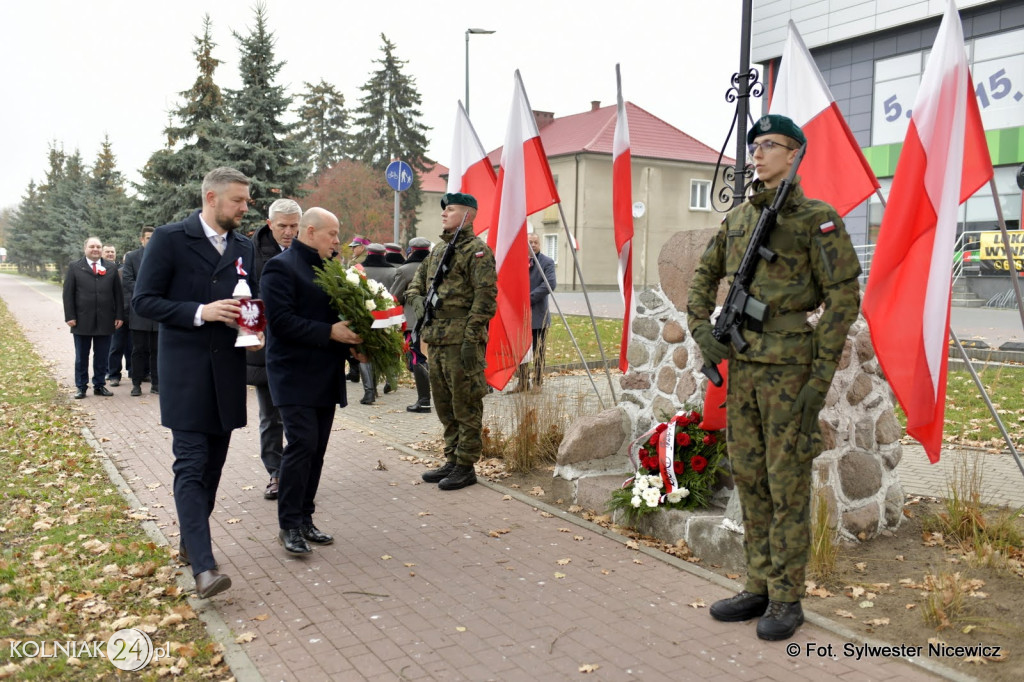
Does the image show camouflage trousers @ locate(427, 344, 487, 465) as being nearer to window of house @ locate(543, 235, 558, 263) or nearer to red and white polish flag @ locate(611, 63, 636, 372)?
red and white polish flag @ locate(611, 63, 636, 372)

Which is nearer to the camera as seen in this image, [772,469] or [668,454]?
[772,469]

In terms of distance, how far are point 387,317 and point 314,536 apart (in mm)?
1551

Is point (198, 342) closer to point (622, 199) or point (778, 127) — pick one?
point (778, 127)

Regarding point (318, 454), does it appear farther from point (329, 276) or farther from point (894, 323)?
point (894, 323)

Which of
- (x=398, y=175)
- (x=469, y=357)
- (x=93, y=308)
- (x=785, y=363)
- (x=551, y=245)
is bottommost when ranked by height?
(x=469, y=357)

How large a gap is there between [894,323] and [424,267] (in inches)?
153

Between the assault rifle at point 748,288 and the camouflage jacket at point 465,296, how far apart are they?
287 cm

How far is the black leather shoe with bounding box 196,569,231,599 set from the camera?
14.8 ft

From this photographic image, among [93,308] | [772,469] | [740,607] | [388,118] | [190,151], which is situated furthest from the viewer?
[388,118]

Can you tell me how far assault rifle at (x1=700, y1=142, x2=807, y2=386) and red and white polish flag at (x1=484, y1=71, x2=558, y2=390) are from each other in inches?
134

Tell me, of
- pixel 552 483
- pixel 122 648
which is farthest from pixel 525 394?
pixel 122 648

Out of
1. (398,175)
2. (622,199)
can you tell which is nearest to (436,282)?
(622,199)

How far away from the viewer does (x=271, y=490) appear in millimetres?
6734

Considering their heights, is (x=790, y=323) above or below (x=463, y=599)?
above
